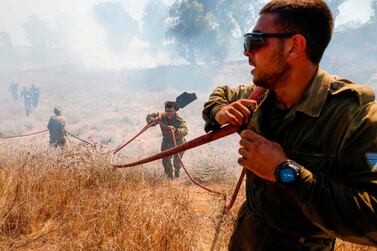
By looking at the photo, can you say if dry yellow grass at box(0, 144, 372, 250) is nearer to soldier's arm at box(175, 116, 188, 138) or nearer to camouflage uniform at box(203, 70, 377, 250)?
camouflage uniform at box(203, 70, 377, 250)

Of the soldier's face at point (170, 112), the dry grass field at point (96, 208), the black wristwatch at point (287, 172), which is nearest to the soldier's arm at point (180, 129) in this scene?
the soldier's face at point (170, 112)

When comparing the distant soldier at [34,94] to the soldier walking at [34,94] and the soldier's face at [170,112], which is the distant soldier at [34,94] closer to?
the soldier walking at [34,94]

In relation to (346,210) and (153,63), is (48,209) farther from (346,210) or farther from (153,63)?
(153,63)

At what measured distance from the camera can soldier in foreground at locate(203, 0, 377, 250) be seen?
106cm

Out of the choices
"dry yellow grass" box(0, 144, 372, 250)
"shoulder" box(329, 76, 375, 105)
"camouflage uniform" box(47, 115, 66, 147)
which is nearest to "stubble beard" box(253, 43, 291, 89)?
"shoulder" box(329, 76, 375, 105)

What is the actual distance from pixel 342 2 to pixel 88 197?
55.9 meters

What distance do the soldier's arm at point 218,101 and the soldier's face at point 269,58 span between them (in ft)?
1.60

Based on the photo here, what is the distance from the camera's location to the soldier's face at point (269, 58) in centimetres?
141

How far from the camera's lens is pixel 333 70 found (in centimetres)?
4438

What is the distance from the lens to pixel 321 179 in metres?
1.10

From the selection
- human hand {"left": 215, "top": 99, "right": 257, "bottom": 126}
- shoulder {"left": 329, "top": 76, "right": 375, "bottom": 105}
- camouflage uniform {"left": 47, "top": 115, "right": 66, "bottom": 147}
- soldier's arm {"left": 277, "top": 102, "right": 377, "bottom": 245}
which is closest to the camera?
soldier's arm {"left": 277, "top": 102, "right": 377, "bottom": 245}

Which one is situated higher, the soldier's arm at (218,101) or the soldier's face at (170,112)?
the soldier's arm at (218,101)

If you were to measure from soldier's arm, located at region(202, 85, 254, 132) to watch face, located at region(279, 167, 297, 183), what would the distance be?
806 millimetres

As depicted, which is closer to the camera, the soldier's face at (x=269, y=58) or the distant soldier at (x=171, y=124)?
the soldier's face at (x=269, y=58)
